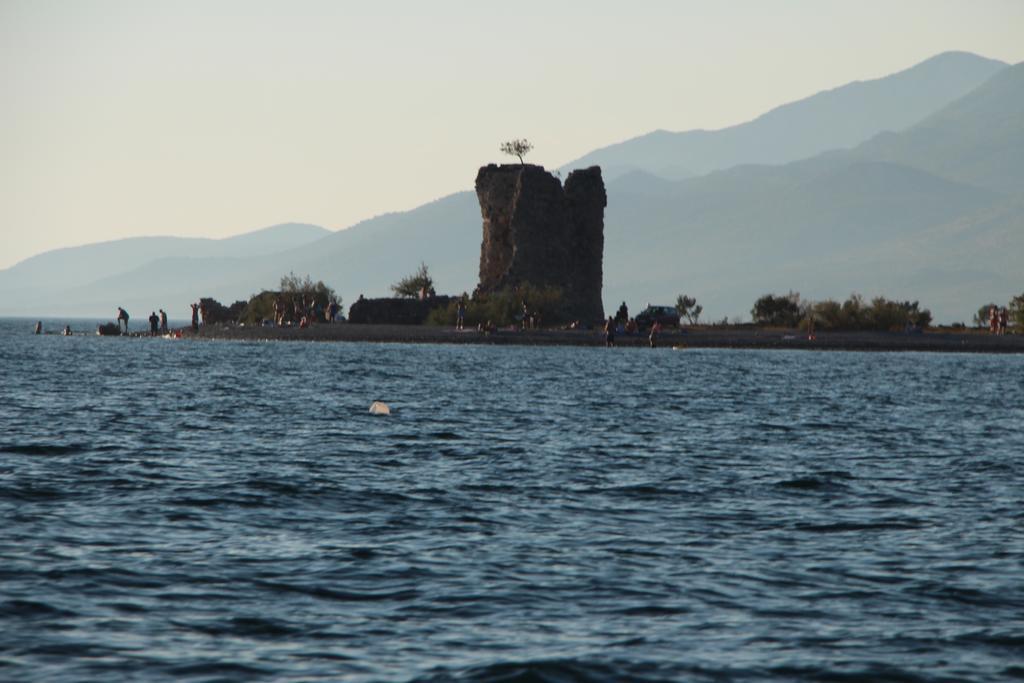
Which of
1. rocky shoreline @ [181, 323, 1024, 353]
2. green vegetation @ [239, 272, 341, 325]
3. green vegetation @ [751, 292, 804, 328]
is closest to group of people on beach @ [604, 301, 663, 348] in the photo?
rocky shoreline @ [181, 323, 1024, 353]

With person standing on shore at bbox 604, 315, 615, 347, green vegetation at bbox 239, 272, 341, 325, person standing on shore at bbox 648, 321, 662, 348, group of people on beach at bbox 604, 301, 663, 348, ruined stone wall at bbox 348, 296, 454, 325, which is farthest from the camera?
green vegetation at bbox 239, 272, 341, 325

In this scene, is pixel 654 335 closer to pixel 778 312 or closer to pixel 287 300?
pixel 778 312

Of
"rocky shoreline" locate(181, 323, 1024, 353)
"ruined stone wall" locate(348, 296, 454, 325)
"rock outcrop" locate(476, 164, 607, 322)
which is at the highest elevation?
"rock outcrop" locate(476, 164, 607, 322)

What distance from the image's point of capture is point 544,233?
103750 mm

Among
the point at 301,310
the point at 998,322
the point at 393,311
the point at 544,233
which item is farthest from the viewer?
the point at 301,310

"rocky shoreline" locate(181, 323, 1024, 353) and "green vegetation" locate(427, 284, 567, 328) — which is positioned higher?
"green vegetation" locate(427, 284, 567, 328)

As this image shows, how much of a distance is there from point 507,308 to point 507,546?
81.1 metres

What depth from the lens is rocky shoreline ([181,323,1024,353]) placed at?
8388 cm

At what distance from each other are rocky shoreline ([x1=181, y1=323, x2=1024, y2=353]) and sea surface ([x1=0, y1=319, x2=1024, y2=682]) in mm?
50756

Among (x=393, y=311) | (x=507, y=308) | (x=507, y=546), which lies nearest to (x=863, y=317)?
(x=507, y=308)

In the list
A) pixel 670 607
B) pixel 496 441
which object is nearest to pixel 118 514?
pixel 670 607

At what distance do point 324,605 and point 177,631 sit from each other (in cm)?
141

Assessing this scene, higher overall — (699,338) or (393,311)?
(393,311)

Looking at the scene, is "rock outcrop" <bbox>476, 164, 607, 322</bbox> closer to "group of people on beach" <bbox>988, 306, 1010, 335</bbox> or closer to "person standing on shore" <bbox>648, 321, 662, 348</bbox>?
"person standing on shore" <bbox>648, 321, 662, 348</bbox>
